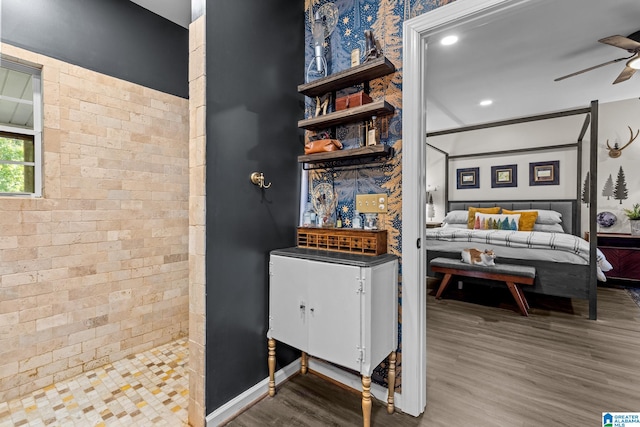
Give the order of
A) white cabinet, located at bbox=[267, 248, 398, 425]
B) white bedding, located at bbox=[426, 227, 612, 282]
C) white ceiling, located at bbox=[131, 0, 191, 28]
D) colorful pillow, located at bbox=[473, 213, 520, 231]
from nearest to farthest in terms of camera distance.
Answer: white cabinet, located at bbox=[267, 248, 398, 425] < white ceiling, located at bbox=[131, 0, 191, 28] < white bedding, located at bbox=[426, 227, 612, 282] < colorful pillow, located at bbox=[473, 213, 520, 231]

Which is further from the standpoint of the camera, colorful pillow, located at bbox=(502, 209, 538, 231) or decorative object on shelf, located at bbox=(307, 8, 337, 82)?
colorful pillow, located at bbox=(502, 209, 538, 231)

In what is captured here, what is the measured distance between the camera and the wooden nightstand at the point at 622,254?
13.9 ft

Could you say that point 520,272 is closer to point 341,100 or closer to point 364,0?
point 341,100

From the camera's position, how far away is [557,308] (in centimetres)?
345

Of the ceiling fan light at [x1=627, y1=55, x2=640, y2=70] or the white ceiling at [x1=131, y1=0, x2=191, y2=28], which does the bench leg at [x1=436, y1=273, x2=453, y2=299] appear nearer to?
the ceiling fan light at [x1=627, y1=55, x2=640, y2=70]

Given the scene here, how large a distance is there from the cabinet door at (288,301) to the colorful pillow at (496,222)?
4.45m

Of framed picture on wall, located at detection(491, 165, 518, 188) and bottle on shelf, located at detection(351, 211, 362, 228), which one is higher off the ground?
framed picture on wall, located at detection(491, 165, 518, 188)

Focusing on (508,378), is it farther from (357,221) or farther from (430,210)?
(430,210)

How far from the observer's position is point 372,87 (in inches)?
73.2

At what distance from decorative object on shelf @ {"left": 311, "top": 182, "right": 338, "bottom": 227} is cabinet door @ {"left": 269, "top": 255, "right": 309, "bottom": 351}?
42 centimetres

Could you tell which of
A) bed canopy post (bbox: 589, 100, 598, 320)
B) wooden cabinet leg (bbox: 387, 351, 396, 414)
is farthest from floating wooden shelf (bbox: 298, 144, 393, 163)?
bed canopy post (bbox: 589, 100, 598, 320)

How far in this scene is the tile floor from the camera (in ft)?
5.37

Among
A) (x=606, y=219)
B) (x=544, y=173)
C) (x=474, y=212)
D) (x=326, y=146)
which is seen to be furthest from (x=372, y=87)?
(x=606, y=219)

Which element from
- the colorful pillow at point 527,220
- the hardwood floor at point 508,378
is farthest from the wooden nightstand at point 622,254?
the hardwood floor at point 508,378
